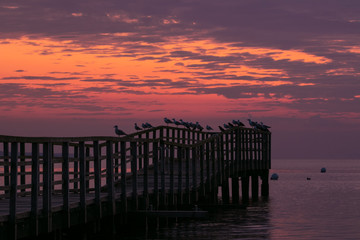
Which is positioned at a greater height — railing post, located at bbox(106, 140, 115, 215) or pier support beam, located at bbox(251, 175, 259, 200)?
railing post, located at bbox(106, 140, 115, 215)

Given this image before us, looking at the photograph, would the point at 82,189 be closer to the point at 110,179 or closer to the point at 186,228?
the point at 110,179

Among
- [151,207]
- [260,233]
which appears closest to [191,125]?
[260,233]

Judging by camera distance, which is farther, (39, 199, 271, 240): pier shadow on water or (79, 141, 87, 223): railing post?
(39, 199, 271, 240): pier shadow on water

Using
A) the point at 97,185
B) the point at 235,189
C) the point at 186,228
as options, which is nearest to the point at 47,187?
the point at 97,185

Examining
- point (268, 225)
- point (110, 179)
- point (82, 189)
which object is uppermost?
point (110, 179)

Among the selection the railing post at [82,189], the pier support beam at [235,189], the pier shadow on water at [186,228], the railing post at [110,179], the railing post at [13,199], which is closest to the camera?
the railing post at [13,199]

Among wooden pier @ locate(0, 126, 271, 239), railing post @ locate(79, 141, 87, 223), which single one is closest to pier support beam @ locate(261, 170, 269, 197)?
wooden pier @ locate(0, 126, 271, 239)

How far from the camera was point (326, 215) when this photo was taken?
148 ft

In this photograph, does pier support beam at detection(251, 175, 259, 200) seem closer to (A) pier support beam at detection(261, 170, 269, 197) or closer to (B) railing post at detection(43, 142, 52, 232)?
(A) pier support beam at detection(261, 170, 269, 197)

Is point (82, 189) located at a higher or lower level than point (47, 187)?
lower

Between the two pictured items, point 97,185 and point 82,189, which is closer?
point 82,189

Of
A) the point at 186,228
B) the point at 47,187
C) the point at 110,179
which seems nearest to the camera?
the point at 47,187

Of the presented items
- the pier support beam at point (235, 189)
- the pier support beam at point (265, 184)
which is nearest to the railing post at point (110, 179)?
the pier support beam at point (235, 189)

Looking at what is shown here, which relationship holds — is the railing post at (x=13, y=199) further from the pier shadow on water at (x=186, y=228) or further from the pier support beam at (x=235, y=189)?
the pier support beam at (x=235, y=189)
